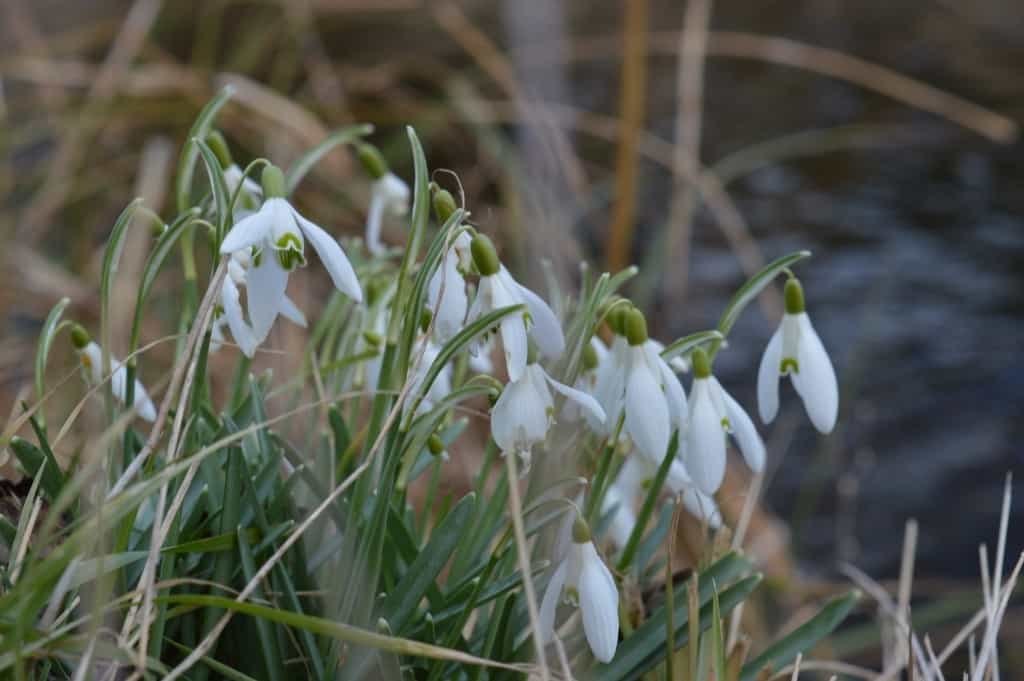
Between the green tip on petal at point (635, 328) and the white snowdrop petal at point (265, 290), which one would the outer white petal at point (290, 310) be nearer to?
the white snowdrop petal at point (265, 290)

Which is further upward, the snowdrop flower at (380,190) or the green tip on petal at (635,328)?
the snowdrop flower at (380,190)

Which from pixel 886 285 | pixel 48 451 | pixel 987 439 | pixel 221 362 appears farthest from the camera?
pixel 886 285

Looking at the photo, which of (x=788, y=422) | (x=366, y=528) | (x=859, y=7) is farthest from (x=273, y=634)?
(x=859, y=7)

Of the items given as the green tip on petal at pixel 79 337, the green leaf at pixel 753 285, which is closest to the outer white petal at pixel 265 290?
the green tip on petal at pixel 79 337

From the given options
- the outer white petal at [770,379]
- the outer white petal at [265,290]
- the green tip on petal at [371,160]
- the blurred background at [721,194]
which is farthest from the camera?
the blurred background at [721,194]

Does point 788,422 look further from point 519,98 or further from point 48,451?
point 48,451

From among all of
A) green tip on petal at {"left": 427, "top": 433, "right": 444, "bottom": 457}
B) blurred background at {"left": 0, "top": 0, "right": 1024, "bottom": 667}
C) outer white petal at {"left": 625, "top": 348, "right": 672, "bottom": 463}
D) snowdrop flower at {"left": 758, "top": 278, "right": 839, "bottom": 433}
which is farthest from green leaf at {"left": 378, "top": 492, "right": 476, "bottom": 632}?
blurred background at {"left": 0, "top": 0, "right": 1024, "bottom": 667}

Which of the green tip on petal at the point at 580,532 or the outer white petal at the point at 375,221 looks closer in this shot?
the green tip on petal at the point at 580,532

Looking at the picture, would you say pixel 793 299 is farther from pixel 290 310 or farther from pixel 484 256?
pixel 290 310
